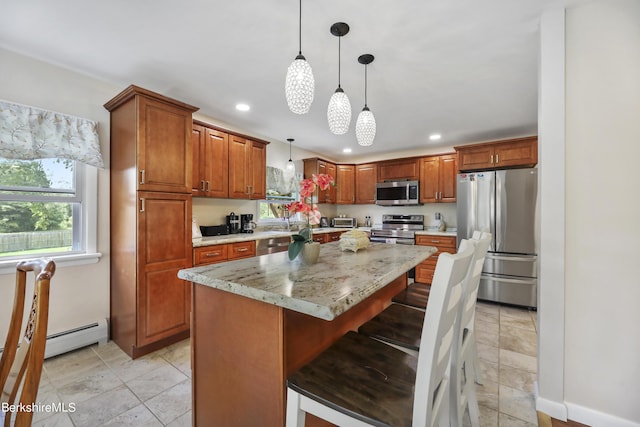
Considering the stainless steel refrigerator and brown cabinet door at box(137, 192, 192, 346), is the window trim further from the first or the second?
the stainless steel refrigerator

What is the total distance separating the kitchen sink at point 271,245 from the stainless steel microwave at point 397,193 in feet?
7.30

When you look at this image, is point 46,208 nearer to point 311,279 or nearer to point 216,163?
point 216,163

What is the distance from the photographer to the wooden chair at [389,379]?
76 cm

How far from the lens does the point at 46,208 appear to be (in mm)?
2277

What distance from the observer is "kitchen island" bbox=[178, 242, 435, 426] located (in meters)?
0.99

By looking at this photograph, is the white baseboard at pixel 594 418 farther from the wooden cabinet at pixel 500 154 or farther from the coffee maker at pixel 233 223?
the coffee maker at pixel 233 223

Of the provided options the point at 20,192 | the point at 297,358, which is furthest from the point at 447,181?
the point at 20,192

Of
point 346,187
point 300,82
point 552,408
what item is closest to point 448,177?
point 346,187

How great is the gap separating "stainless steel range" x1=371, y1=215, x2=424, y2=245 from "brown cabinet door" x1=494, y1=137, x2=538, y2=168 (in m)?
1.58

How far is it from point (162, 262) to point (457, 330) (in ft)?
7.70

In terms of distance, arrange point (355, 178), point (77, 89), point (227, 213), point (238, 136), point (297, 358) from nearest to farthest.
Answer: point (297, 358) → point (77, 89) → point (238, 136) → point (227, 213) → point (355, 178)

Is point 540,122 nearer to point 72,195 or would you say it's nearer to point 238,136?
point 238,136

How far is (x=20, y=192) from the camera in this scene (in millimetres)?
2127

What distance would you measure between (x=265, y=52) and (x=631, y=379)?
3087 millimetres
